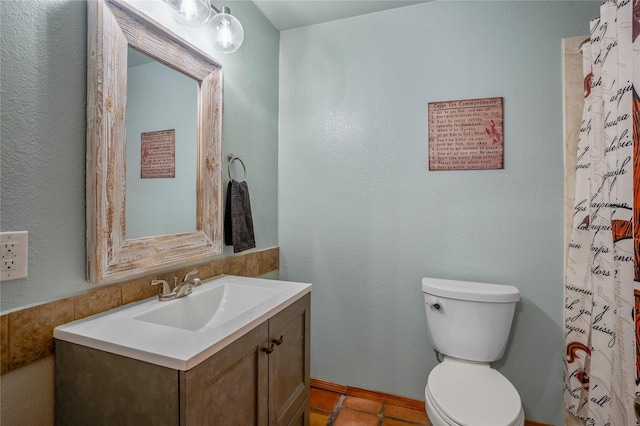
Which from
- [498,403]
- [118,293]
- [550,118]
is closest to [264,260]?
[118,293]

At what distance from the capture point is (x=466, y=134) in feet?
5.61

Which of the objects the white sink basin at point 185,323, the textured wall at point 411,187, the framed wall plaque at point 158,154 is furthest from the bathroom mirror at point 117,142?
the textured wall at point 411,187

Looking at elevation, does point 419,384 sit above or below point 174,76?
below

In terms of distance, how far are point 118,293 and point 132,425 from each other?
17.8 inches

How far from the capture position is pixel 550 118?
1.59 m

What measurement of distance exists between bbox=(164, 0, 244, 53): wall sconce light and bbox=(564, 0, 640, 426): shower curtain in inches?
54.1

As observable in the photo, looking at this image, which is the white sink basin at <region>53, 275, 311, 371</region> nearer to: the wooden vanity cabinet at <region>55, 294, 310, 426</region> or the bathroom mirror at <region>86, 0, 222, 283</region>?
the wooden vanity cabinet at <region>55, 294, 310, 426</region>

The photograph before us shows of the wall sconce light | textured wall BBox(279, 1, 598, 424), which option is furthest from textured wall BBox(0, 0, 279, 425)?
textured wall BBox(279, 1, 598, 424)

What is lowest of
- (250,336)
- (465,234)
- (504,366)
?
(504,366)

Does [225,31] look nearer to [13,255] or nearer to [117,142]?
[117,142]

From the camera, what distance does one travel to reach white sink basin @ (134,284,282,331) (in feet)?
3.73

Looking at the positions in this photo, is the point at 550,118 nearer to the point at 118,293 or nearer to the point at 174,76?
the point at 174,76

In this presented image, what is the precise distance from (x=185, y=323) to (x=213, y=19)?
4.21 feet

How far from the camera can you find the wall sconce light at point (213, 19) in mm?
1175
